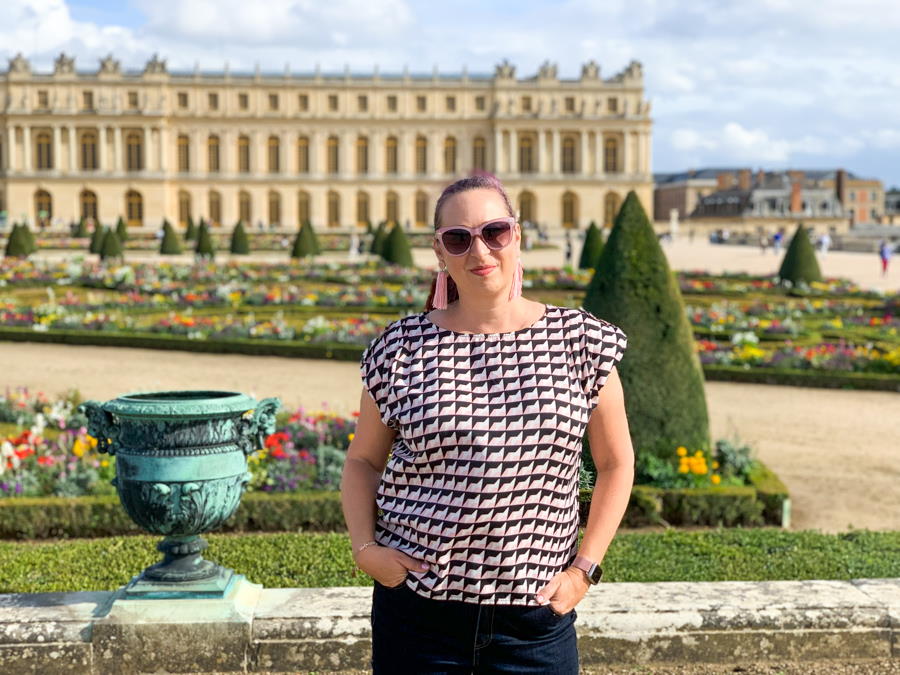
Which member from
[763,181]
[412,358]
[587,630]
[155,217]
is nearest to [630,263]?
[587,630]

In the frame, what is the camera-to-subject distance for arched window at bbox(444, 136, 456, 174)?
188 feet

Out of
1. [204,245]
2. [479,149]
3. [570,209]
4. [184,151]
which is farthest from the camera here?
[570,209]

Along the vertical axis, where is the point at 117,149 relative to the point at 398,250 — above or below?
above

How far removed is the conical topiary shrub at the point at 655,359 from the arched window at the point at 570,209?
2054 inches

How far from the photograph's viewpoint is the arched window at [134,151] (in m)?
55.4

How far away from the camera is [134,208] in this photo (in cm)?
5559

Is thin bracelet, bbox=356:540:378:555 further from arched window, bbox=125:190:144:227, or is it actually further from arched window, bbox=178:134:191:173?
arched window, bbox=178:134:191:173

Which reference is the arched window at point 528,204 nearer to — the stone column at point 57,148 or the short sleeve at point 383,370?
the stone column at point 57,148

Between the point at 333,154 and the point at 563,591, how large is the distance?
5654 centimetres

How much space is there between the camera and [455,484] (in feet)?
5.96

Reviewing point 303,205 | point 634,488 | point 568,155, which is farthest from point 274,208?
point 634,488

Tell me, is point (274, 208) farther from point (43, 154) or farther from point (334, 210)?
point (43, 154)

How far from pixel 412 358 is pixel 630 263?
13.2 ft

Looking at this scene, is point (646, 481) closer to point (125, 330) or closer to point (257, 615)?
point (257, 615)
